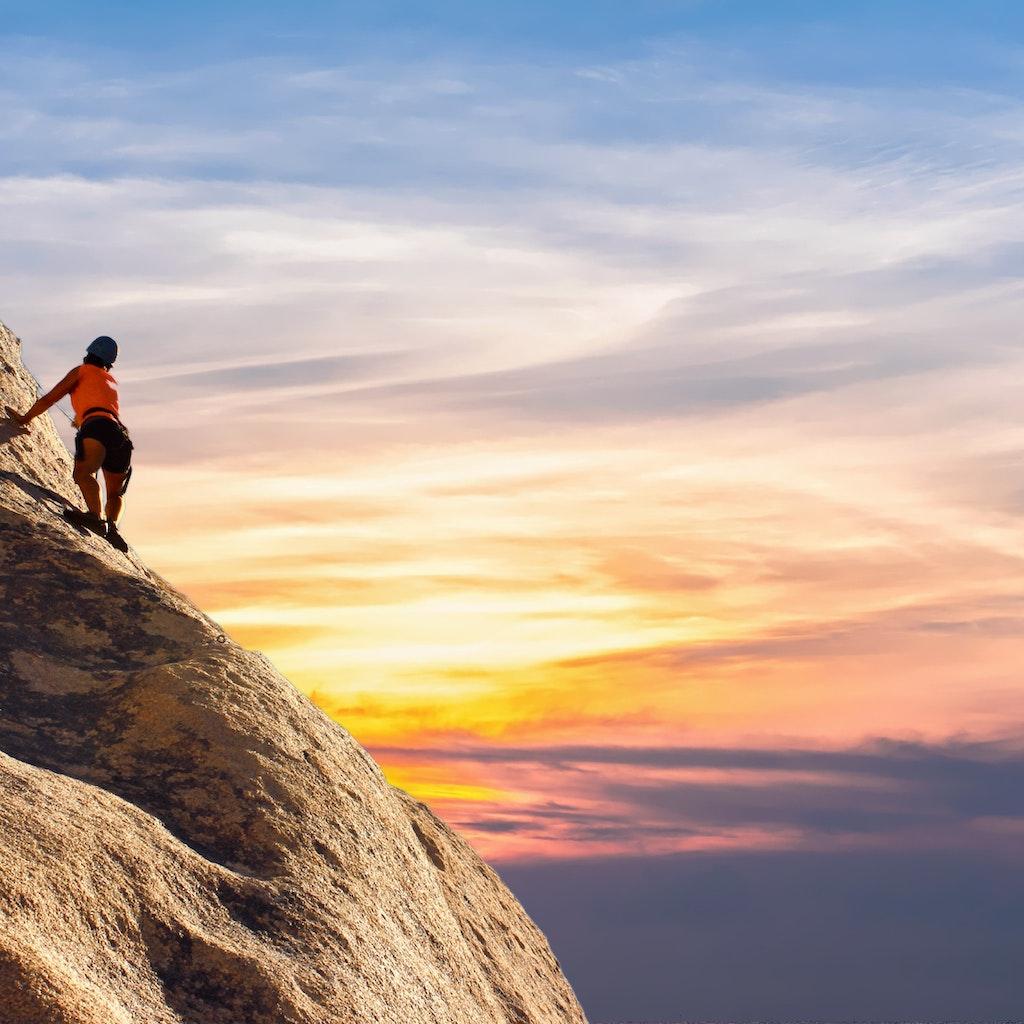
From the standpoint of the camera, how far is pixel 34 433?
18.4 metres

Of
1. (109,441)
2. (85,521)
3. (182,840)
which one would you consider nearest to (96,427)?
(109,441)

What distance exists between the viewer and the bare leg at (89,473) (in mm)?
17562

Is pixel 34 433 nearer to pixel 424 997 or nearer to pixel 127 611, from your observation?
pixel 127 611

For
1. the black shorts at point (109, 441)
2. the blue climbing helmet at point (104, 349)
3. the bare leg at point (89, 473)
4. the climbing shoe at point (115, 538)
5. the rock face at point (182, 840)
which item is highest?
the blue climbing helmet at point (104, 349)

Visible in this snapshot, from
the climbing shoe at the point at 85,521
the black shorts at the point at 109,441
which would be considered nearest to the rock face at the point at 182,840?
the climbing shoe at the point at 85,521

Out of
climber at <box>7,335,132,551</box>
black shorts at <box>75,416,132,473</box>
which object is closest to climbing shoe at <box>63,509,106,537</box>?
climber at <box>7,335,132,551</box>

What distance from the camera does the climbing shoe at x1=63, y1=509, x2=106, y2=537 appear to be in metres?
17.1

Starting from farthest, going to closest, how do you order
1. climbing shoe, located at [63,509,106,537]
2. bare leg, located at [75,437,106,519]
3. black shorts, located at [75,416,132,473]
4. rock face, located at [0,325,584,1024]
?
black shorts, located at [75,416,132,473], bare leg, located at [75,437,106,519], climbing shoe, located at [63,509,106,537], rock face, located at [0,325,584,1024]

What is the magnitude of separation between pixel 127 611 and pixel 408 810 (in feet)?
18.5

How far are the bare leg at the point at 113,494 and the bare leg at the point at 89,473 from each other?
1.24 feet

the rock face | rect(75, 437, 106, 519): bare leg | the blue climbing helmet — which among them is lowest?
the rock face

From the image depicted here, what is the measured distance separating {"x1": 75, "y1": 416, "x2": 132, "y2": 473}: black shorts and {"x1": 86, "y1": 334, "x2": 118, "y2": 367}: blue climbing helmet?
0.79 meters

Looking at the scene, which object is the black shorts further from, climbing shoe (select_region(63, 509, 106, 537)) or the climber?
climbing shoe (select_region(63, 509, 106, 537))

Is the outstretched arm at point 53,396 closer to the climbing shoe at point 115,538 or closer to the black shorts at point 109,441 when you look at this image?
the black shorts at point 109,441
